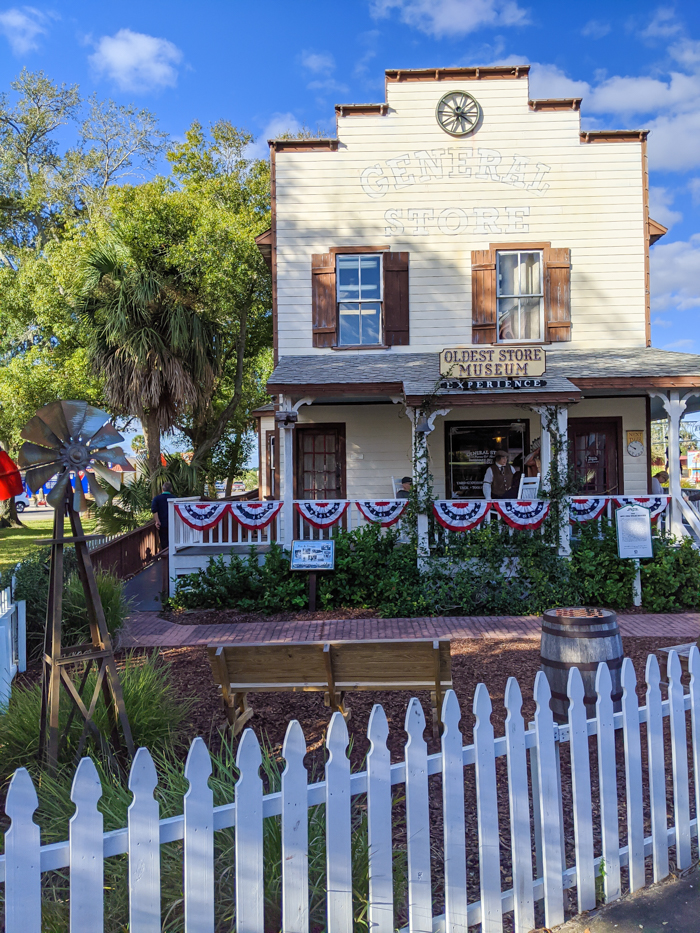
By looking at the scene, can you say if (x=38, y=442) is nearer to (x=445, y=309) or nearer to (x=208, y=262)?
(x=445, y=309)

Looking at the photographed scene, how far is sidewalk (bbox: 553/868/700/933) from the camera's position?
2904mm

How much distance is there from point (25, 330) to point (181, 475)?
9.89 metres

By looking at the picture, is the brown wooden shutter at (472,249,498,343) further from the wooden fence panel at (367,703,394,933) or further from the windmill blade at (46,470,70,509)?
the wooden fence panel at (367,703,394,933)

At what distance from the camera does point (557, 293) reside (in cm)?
1283

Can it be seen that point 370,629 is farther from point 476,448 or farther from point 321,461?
point 476,448

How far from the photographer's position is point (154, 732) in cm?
449

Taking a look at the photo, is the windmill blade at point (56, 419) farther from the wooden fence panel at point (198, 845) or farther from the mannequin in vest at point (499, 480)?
the mannequin in vest at point (499, 480)

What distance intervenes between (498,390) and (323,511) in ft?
10.8

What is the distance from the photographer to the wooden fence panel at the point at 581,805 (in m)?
3.04

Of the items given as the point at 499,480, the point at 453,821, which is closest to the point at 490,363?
the point at 499,480

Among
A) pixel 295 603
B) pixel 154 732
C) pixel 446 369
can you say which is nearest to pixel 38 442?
pixel 154 732

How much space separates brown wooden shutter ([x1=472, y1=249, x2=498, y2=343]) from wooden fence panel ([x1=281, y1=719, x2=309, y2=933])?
11280 millimetres

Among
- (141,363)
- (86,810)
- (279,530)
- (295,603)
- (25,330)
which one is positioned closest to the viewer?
(86,810)

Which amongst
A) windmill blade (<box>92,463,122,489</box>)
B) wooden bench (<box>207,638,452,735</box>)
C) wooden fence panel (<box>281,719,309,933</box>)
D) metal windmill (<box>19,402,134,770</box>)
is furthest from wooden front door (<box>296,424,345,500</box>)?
wooden fence panel (<box>281,719,309,933</box>)
